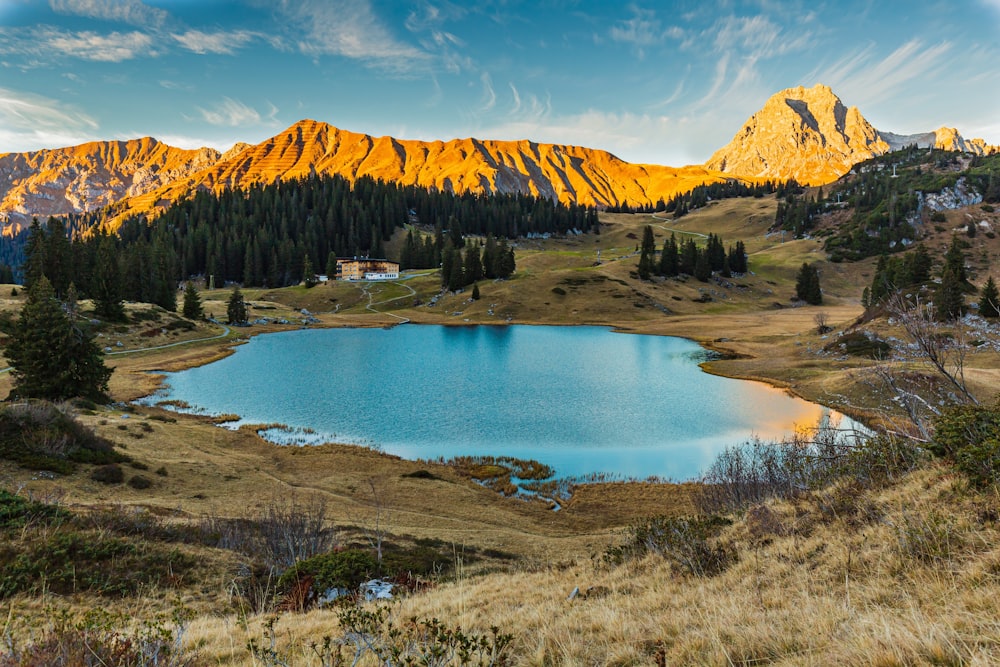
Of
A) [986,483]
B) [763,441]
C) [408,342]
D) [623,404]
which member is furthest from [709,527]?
[408,342]

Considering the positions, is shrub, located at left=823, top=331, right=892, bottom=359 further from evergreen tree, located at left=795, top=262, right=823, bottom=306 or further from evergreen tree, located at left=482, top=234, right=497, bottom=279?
evergreen tree, located at left=482, top=234, right=497, bottom=279

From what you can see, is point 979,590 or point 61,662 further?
point 979,590

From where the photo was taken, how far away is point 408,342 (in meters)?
87.1

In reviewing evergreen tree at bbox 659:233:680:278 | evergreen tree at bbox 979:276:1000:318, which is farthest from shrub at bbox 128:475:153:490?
evergreen tree at bbox 659:233:680:278

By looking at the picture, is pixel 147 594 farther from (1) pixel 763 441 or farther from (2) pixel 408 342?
(2) pixel 408 342

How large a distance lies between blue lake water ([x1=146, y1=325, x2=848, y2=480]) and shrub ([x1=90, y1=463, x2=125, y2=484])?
49.1 ft

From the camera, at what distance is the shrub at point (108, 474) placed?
22.2m

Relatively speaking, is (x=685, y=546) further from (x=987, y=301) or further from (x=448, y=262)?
(x=448, y=262)

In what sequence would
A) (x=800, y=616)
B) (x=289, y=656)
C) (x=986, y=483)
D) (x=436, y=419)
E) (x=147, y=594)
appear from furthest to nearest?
(x=436, y=419)
(x=147, y=594)
(x=986, y=483)
(x=289, y=656)
(x=800, y=616)

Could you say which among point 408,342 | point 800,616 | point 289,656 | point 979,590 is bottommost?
point 408,342

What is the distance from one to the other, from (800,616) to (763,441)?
110 feet

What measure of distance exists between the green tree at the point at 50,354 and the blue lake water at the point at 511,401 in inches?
357

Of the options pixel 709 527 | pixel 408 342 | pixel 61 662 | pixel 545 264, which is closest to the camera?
pixel 61 662

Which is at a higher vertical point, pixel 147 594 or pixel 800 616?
pixel 800 616
